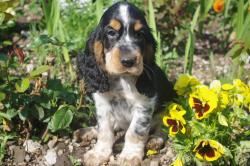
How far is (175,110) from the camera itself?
4352mm

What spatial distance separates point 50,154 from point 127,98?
88 centimetres

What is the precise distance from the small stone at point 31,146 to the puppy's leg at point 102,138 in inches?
18.4

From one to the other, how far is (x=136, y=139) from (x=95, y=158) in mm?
402

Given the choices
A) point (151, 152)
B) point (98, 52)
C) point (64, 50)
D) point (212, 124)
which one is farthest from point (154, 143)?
point (64, 50)

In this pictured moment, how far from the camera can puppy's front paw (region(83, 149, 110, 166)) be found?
4.76 meters

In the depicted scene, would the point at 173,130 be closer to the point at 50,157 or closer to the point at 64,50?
the point at 50,157

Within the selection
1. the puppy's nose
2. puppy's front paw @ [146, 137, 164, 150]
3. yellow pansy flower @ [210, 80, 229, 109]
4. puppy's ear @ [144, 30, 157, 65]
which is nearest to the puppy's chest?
puppy's ear @ [144, 30, 157, 65]

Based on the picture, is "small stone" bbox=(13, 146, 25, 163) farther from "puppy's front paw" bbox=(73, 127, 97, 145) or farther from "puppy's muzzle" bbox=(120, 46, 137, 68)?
"puppy's muzzle" bbox=(120, 46, 137, 68)

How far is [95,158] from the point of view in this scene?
476 centimetres

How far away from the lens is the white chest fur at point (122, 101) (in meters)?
4.58

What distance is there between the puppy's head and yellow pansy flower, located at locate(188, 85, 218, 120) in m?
0.49

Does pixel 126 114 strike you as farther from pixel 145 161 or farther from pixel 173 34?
pixel 173 34

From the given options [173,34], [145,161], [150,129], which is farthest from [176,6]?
[145,161]

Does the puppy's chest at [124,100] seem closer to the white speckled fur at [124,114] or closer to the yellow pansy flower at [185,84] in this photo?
the white speckled fur at [124,114]
